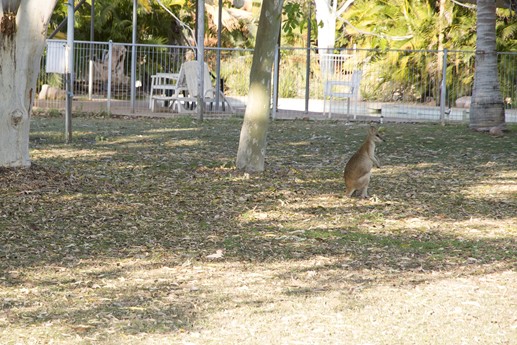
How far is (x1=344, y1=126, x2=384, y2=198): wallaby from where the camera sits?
35.6ft

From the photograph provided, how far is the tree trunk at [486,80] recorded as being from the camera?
63.5ft

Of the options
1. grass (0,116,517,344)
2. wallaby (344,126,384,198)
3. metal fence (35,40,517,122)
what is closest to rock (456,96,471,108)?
metal fence (35,40,517,122)

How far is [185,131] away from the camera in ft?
61.4

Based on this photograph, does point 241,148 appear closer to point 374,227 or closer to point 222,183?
point 222,183

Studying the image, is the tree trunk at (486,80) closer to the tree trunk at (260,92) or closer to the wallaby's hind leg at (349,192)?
the tree trunk at (260,92)

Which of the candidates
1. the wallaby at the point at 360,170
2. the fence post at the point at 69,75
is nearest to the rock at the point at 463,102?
the fence post at the point at 69,75

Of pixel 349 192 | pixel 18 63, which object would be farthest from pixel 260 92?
pixel 18 63

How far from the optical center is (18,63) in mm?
10703

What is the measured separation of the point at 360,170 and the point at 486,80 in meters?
9.56

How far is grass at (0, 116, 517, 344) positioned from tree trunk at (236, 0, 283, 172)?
0.27 m

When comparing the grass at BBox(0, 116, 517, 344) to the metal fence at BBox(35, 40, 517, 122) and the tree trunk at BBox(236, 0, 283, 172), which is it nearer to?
the tree trunk at BBox(236, 0, 283, 172)

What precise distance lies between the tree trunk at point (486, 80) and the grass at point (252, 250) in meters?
4.27

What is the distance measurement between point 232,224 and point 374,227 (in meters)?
1.46

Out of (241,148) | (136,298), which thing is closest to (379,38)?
(241,148)
